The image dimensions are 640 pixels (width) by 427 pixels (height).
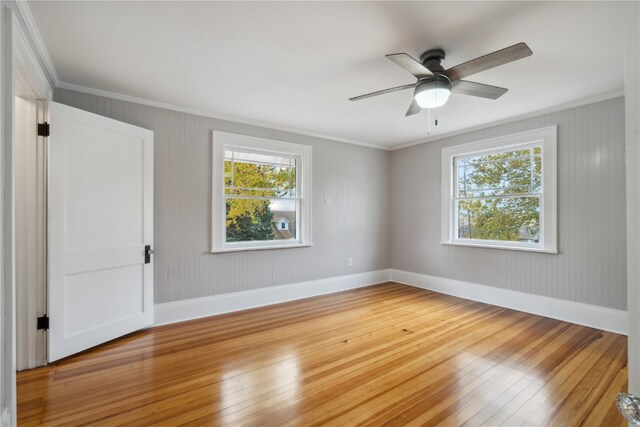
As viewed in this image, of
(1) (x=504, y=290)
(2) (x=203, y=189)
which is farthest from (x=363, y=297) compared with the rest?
(2) (x=203, y=189)

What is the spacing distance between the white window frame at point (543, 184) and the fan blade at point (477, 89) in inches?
67.8

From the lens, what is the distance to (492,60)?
6.46 feet

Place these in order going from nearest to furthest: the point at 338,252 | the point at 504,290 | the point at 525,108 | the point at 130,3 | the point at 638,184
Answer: the point at 638,184 < the point at 130,3 < the point at 525,108 < the point at 504,290 < the point at 338,252

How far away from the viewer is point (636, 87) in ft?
1.90

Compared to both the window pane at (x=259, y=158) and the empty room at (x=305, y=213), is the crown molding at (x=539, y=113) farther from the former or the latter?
the window pane at (x=259, y=158)

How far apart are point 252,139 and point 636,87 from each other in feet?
12.6

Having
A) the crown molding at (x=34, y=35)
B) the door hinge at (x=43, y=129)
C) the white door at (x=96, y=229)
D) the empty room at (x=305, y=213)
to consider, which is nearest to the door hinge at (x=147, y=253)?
the white door at (x=96, y=229)

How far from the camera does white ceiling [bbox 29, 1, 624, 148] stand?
6.21ft

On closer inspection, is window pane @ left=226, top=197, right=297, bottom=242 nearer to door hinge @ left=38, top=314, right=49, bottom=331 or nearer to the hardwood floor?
the hardwood floor

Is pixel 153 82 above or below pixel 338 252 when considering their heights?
above

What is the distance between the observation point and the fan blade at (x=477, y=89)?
2.36 m

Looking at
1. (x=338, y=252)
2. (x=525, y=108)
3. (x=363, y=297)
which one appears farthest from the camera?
(x=338, y=252)

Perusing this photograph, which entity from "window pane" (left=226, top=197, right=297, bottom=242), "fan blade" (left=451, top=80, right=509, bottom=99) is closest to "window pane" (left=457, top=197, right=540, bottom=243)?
"fan blade" (left=451, top=80, right=509, bottom=99)

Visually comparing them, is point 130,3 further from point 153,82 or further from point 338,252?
A: point 338,252
